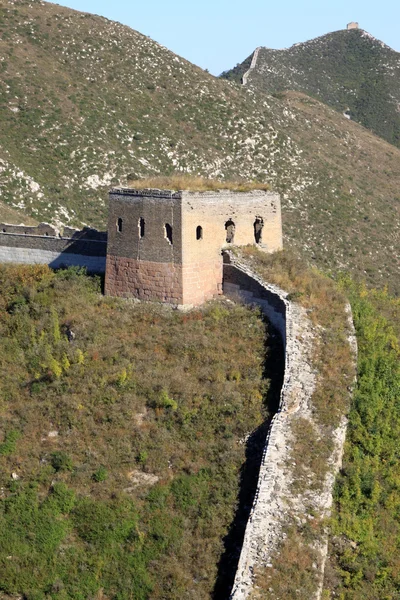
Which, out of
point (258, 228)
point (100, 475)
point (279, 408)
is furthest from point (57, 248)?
point (279, 408)

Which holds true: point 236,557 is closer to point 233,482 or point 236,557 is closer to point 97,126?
point 233,482

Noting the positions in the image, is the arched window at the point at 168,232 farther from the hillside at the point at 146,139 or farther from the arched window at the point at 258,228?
the hillside at the point at 146,139

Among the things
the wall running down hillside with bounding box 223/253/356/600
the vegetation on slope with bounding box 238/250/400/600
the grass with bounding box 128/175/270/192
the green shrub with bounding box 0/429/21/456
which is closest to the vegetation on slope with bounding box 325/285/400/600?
the vegetation on slope with bounding box 238/250/400/600

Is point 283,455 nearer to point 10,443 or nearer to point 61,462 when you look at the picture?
point 61,462

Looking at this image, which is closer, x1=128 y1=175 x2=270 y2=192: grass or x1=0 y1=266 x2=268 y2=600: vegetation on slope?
x1=0 y1=266 x2=268 y2=600: vegetation on slope

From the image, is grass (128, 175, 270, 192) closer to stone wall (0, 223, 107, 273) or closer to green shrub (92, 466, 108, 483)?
stone wall (0, 223, 107, 273)

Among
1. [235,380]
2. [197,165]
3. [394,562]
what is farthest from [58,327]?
[197,165]

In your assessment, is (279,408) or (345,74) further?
(345,74)
